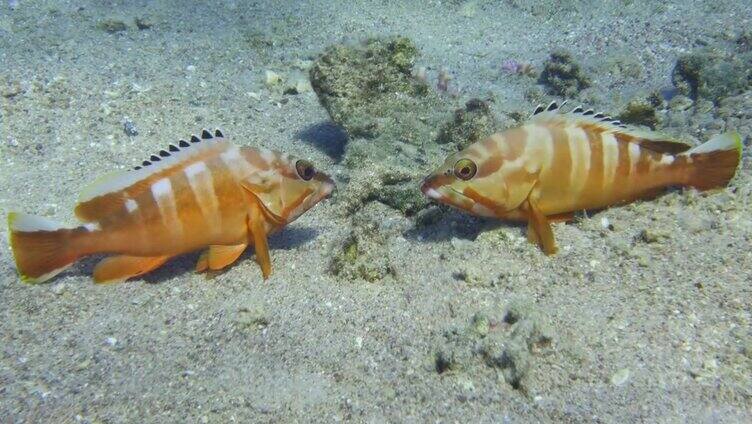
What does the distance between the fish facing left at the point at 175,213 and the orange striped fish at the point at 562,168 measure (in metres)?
1.23

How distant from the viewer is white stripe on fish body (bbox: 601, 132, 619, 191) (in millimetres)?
4004

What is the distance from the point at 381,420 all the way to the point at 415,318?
83 cm

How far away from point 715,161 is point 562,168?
1226 millimetres

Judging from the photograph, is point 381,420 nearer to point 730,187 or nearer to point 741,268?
point 741,268

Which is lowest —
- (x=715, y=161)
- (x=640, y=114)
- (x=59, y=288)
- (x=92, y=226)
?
(x=59, y=288)

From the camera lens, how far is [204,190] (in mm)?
3949

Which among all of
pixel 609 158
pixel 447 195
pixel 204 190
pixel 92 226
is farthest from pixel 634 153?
pixel 92 226

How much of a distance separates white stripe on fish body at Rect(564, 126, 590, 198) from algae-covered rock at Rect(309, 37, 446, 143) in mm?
1777

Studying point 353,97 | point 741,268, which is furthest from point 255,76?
point 741,268

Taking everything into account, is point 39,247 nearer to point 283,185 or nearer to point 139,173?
point 139,173

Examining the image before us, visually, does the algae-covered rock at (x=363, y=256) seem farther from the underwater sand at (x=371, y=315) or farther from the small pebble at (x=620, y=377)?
the small pebble at (x=620, y=377)

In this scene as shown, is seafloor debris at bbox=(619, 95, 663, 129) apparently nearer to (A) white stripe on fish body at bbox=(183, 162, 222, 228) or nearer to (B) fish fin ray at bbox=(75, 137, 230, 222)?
(A) white stripe on fish body at bbox=(183, 162, 222, 228)

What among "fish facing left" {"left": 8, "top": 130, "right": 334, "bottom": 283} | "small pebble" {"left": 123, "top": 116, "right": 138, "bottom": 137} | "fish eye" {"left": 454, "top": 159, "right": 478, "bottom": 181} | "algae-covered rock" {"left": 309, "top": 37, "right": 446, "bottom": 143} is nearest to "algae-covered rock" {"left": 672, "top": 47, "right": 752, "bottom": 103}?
"algae-covered rock" {"left": 309, "top": 37, "right": 446, "bottom": 143}

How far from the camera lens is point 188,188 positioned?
3.93 meters
